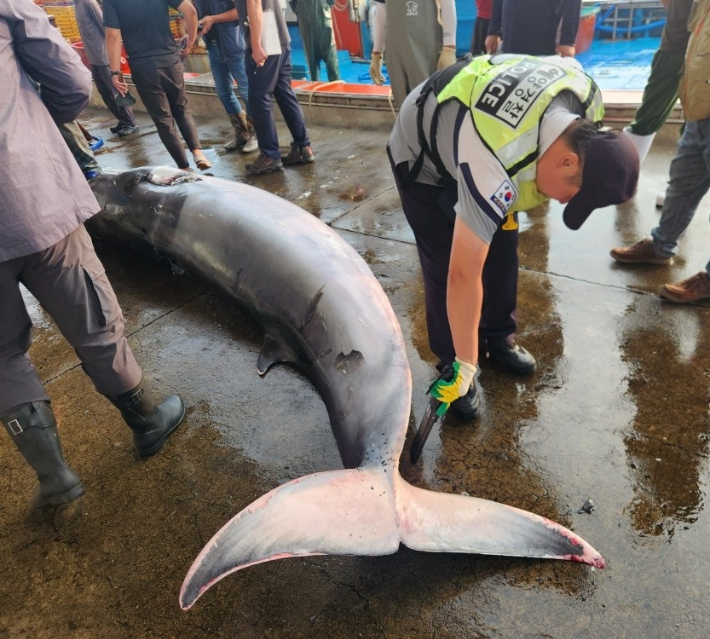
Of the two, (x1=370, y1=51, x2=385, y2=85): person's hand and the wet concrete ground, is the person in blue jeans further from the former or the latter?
the wet concrete ground

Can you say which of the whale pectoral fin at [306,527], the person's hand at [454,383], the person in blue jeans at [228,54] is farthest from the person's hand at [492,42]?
the whale pectoral fin at [306,527]

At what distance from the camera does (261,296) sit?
125 inches

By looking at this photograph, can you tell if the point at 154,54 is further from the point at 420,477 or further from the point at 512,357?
the point at 420,477

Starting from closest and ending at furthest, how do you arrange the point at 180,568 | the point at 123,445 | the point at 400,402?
the point at 180,568 < the point at 400,402 < the point at 123,445

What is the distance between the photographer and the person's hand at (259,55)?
535cm

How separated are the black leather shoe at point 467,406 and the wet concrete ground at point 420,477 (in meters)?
0.05

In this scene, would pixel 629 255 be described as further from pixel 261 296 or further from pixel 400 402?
pixel 261 296

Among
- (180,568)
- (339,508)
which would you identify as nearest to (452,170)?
(339,508)

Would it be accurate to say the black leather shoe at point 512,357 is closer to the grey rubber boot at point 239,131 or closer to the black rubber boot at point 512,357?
the black rubber boot at point 512,357

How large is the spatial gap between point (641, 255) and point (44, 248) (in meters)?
3.57

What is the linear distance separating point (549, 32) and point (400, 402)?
357cm

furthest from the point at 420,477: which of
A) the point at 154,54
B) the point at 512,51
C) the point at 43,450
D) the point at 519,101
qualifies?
the point at 154,54

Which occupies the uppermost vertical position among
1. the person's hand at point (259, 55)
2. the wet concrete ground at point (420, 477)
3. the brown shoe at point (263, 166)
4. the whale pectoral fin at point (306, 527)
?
the person's hand at point (259, 55)

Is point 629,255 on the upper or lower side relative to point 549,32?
lower
